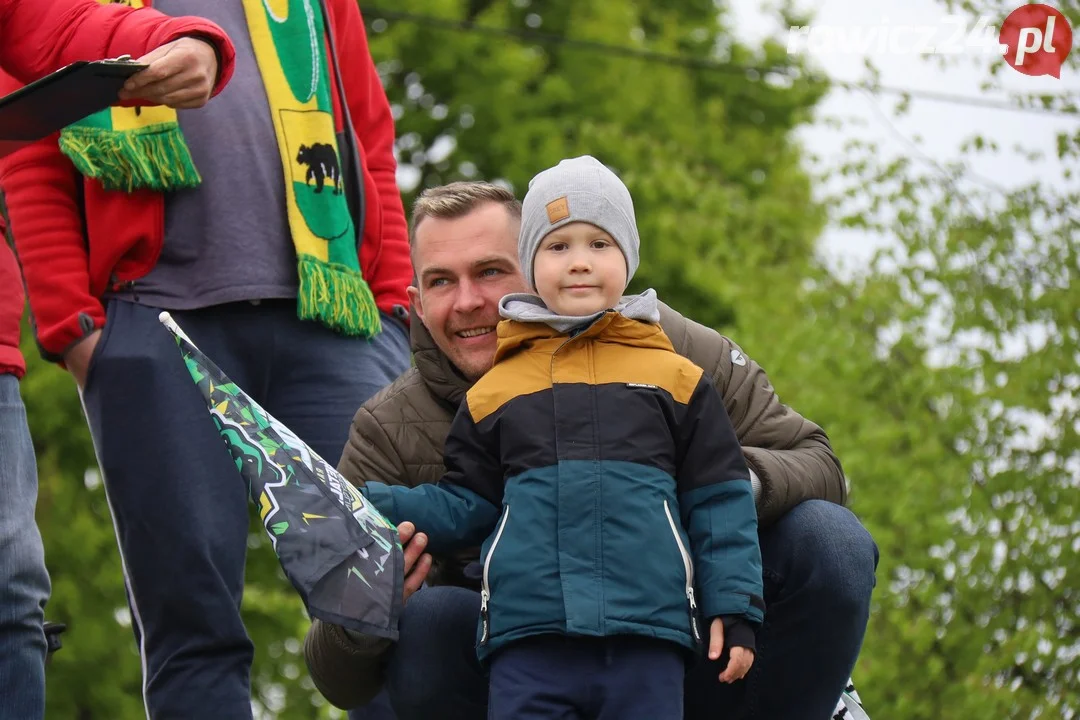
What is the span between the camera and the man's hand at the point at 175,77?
339cm

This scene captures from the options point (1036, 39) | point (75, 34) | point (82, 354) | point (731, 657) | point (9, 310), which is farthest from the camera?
point (1036, 39)

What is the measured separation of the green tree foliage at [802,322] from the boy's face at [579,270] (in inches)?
189

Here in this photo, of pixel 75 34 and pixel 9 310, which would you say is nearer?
pixel 9 310

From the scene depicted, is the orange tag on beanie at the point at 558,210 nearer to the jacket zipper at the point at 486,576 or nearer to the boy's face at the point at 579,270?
the boy's face at the point at 579,270

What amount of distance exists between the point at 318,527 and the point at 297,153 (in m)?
1.12

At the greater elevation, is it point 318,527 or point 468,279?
point 468,279

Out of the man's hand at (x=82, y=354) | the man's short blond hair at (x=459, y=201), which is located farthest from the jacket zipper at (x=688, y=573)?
the man's hand at (x=82, y=354)

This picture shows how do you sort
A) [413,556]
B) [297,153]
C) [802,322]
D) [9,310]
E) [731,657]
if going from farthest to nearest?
[802,322]
[297,153]
[9,310]
[413,556]
[731,657]

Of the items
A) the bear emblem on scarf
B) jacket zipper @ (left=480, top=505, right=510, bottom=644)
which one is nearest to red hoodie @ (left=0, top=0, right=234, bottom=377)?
the bear emblem on scarf

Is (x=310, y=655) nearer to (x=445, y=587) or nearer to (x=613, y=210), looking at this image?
(x=445, y=587)

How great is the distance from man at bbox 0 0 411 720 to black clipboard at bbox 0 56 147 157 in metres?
0.40

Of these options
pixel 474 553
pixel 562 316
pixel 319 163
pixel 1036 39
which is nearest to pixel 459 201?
pixel 319 163

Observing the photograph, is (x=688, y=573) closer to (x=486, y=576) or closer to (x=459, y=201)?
(x=486, y=576)

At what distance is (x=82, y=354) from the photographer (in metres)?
3.84
